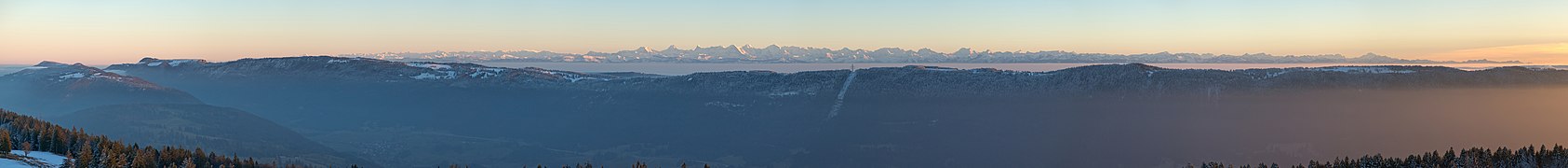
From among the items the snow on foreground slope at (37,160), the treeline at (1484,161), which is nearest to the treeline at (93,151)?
the snow on foreground slope at (37,160)

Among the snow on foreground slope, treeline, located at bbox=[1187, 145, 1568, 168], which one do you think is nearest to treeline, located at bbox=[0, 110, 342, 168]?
the snow on foreground slope

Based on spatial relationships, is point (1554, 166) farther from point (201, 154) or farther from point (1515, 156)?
point (201, 154)

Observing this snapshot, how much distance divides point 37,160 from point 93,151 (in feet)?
32.0

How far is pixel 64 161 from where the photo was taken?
99.3m

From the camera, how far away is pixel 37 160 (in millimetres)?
98625

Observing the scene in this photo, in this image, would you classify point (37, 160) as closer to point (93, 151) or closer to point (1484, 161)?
point (93, 151)

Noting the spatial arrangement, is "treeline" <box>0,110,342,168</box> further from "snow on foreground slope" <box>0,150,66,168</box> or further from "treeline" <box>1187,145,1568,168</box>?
"treeline" <box>1187,145,1568,168</box>

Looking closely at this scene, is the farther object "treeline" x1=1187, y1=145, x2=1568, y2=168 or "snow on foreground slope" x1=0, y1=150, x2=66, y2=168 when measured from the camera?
"treeline" x1=1187, y1=145, x2=1568, y2=168

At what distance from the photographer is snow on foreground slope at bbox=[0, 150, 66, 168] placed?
88.7 m

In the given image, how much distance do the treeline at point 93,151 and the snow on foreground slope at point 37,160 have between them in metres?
1.01

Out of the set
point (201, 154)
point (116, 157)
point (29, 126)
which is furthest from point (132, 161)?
point (29, 126)

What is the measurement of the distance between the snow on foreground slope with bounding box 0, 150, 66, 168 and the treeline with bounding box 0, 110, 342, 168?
3.31 ft

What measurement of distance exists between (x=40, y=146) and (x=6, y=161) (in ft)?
93.4

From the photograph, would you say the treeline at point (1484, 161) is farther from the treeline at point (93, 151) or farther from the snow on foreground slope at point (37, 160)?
the snow on foreground slope at point (37, 160)
